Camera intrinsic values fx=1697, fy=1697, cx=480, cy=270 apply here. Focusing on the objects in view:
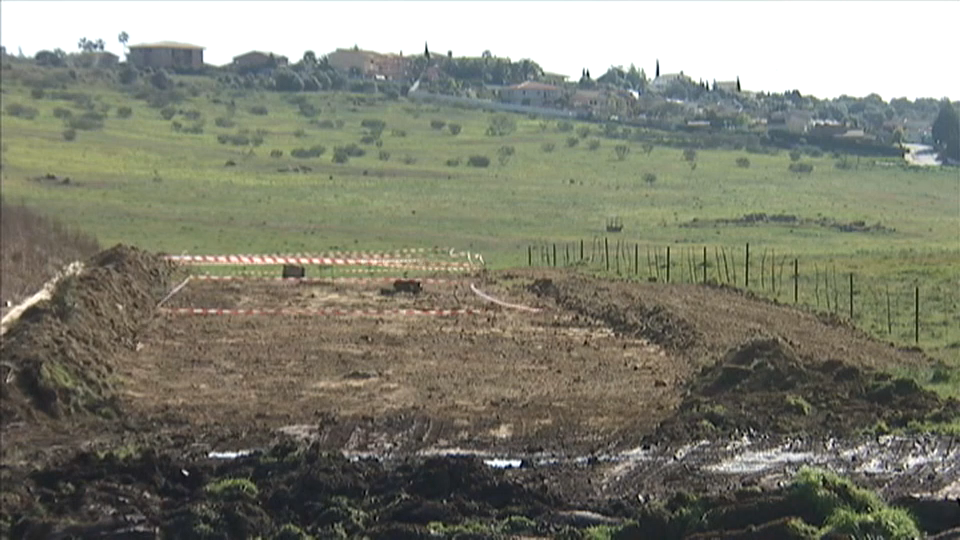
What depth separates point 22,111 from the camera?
83.1 metres

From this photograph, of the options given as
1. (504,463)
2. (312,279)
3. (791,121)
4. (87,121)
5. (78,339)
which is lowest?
(312,279)

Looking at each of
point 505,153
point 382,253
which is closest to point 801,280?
point 382,253

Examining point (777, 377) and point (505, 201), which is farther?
point (505, 201)

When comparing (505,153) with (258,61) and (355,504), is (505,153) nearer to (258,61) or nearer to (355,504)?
(355,504)

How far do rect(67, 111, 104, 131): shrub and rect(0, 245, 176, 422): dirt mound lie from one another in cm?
4647

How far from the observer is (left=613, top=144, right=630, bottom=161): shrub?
222 feet

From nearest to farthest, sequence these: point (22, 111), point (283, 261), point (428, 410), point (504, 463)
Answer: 1. point (504, 463)
2. point (428, 410)
3. point (283, 261)
4. point (22, 111)

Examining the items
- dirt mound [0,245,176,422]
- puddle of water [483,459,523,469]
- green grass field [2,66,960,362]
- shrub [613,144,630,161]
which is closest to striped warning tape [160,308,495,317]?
dirt mound [0,245,176,422]

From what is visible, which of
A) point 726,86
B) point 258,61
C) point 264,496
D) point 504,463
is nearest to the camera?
point 264,496

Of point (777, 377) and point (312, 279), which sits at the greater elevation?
point (777, 377)

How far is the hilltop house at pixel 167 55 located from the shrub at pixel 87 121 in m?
56.1

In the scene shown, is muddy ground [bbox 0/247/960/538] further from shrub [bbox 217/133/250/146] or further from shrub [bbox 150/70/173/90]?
shrub [bbox 150/70/173/90]

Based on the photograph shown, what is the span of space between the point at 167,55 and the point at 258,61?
415 inches

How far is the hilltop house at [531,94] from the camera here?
10644 cm
